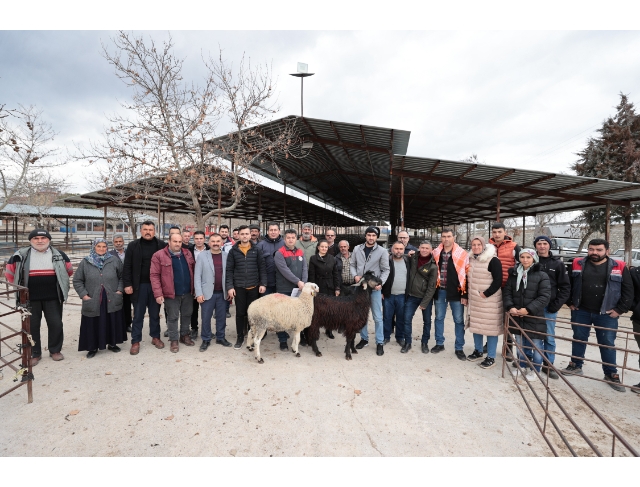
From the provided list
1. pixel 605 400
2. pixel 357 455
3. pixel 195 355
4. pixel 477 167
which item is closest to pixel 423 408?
pixel 357 455

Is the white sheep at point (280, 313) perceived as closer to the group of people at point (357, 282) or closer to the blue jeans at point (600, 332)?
the group of people at point (357, 282)

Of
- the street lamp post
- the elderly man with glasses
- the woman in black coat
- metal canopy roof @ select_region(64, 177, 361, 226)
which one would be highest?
the street lamp post

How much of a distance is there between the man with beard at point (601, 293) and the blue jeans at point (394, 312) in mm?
2255

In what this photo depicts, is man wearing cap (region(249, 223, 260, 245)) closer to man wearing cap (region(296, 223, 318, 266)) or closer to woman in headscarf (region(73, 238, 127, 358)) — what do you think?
man wearing cap (region(296, 223, 318, 266))

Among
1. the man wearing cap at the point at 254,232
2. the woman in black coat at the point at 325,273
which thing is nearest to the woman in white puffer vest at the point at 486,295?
the woman in black coat at the point at 325,273

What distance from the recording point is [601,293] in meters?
3.81

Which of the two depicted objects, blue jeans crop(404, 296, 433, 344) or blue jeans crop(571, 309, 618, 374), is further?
blue jeans crop(404, 296, 433, 344)

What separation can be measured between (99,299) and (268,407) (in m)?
3.22

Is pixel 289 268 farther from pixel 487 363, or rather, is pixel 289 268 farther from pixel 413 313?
pixel 487 363

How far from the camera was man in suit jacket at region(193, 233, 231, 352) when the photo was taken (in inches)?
183

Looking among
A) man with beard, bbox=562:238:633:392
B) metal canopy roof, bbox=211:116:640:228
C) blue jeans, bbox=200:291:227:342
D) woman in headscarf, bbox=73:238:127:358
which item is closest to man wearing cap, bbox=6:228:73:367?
woman in headscarf, bbox=73:238:127:358

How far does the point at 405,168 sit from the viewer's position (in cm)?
993

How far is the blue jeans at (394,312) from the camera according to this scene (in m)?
4.90

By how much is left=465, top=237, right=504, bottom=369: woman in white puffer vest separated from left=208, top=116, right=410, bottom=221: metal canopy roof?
4.62 metres
